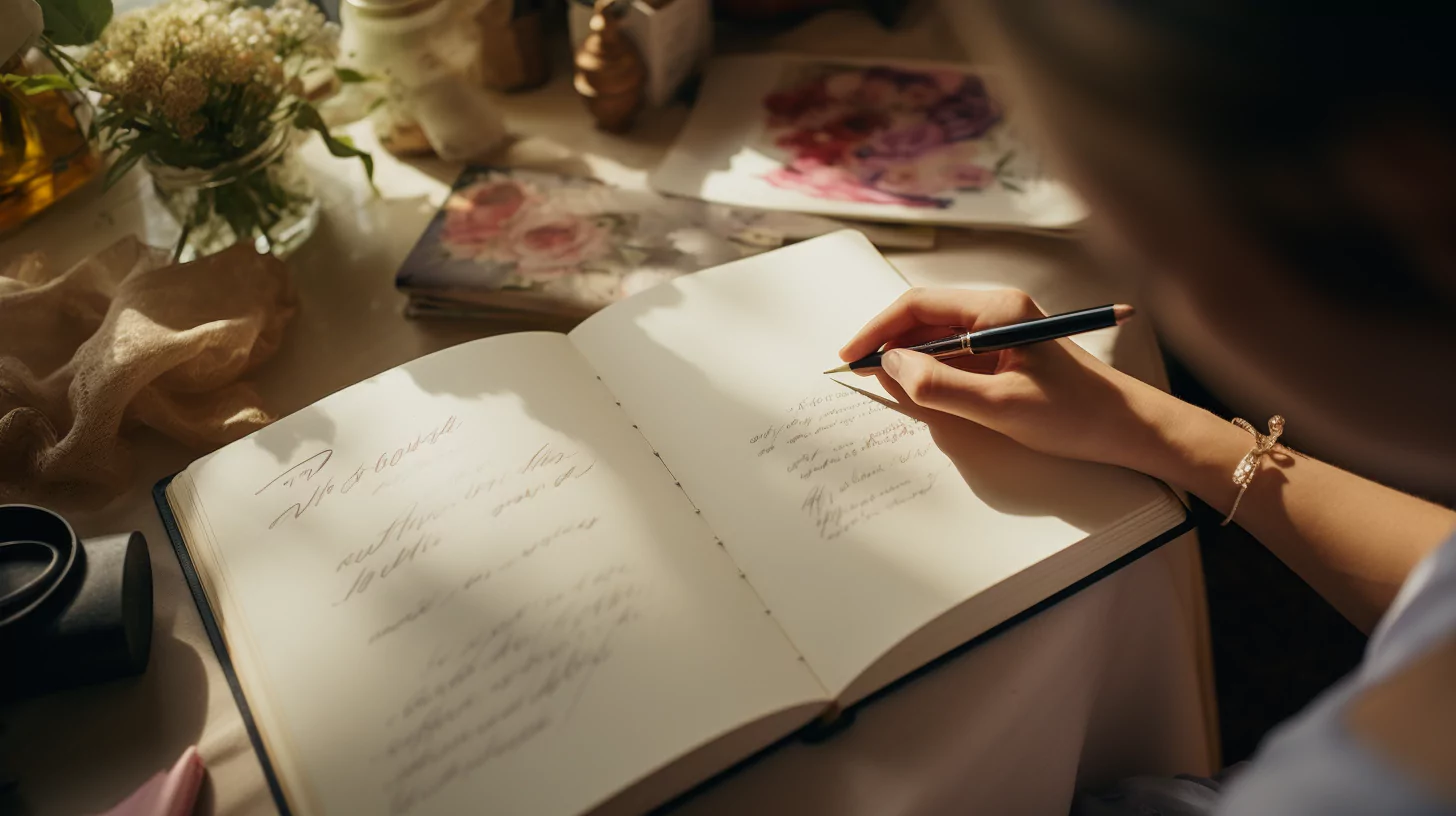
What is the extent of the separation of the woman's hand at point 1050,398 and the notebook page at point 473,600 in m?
0.19

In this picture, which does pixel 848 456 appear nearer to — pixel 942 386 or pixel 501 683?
pixel 942 386

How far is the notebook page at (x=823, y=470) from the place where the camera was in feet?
1.71

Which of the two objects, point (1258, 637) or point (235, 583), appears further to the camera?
point (1258, 637)

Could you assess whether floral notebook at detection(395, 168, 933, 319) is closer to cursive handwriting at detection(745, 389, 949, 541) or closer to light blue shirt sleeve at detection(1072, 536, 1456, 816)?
cursive handwriting at detection(745, 389, 949, 541)

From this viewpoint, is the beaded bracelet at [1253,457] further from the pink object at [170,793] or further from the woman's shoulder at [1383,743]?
the pink object at [170,793]

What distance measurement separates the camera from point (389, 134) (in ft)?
3.14

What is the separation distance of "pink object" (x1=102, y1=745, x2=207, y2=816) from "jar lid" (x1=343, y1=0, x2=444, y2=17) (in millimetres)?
662

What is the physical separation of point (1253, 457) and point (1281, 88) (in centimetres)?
41

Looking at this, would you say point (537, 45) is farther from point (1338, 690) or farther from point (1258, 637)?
point (1258, 637)

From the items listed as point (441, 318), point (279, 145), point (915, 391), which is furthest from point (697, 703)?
point (279, 145)

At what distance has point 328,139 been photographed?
81 centimetres

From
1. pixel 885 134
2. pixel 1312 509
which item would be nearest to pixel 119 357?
pixel 885 134

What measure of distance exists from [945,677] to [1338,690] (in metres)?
0.23

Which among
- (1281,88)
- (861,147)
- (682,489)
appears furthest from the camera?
(861,147)
